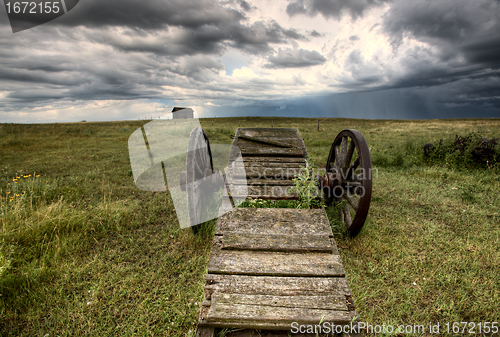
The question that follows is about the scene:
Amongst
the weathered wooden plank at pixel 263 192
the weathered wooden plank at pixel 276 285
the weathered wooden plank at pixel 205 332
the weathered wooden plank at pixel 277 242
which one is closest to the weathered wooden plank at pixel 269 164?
the weathered wooden plank at pixel 263 192

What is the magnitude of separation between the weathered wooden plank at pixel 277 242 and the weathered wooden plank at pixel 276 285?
38cm

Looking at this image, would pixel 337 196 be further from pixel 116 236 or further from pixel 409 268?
pixel 116 236

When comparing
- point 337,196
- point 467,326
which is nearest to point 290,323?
point 467,326

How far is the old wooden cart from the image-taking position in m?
2.01

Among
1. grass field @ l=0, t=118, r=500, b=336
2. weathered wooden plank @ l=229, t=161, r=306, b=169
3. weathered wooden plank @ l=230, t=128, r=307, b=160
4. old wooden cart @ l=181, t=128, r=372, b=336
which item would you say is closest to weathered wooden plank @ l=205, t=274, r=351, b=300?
old wooden cart @ l=181, t=128, r=372, b=336

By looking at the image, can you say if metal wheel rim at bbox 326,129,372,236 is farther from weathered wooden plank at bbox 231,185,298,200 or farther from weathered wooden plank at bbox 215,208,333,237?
weathered wooden plank at bbox 231,185,298,200

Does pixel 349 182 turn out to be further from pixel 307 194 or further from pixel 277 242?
pixel 277 242

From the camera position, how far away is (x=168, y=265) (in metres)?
3.36

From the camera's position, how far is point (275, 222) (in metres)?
3.15

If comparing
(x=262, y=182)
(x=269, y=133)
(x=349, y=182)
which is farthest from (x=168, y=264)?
(x=269, y=133)

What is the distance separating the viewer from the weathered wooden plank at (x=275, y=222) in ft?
9.82

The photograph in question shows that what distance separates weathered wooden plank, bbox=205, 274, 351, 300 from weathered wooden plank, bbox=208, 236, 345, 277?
0.05 m

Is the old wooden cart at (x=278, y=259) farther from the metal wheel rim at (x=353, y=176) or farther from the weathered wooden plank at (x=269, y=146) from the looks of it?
the weathered wooden plank at (x=269, y=146)

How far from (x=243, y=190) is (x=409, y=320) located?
279cm
